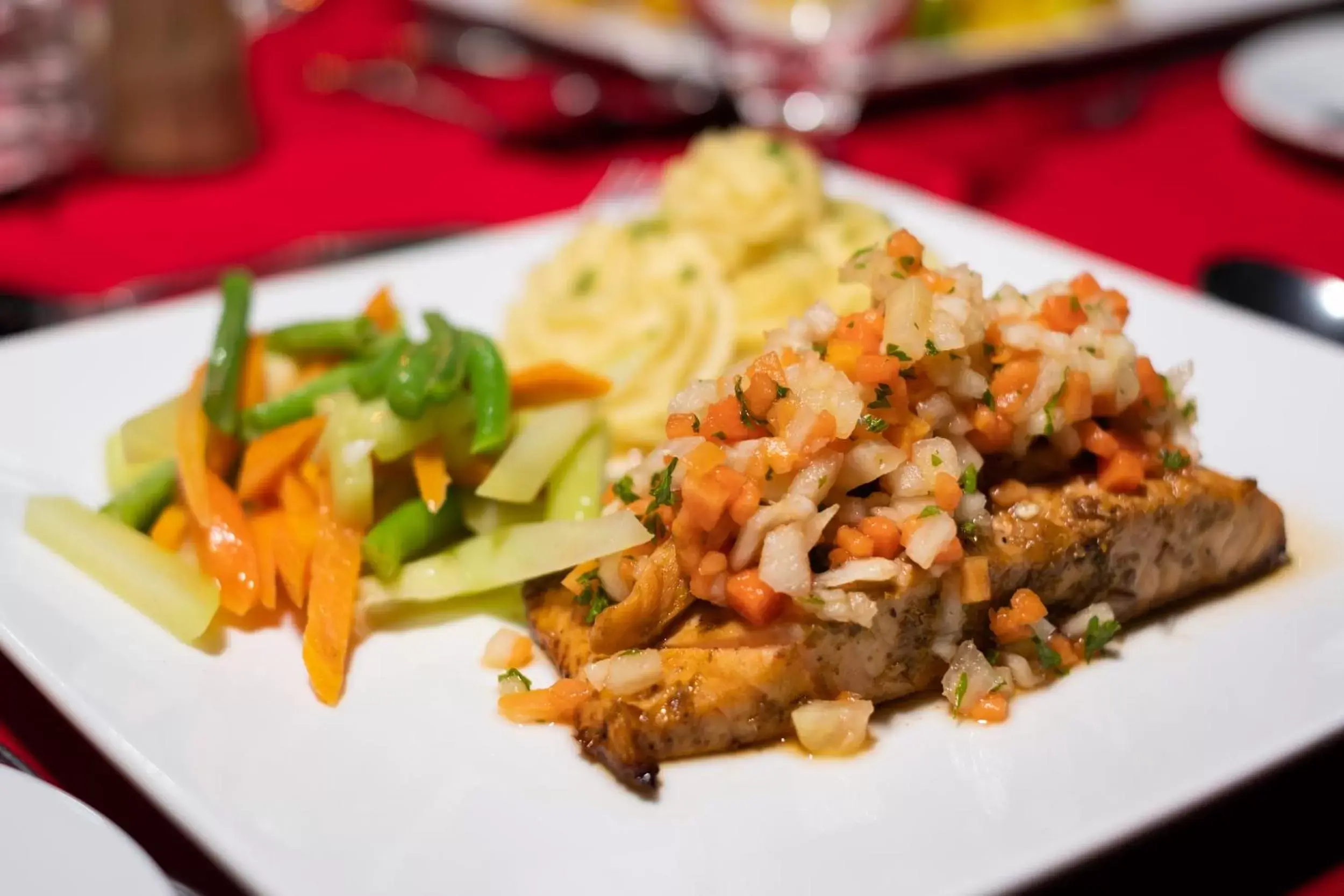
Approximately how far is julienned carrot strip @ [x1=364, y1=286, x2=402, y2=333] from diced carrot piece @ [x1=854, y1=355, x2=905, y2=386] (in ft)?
6.38

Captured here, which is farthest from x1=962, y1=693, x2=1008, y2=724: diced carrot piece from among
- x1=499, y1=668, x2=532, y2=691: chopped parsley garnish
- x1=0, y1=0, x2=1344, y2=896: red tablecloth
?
x1=0, y1=0, x2=1344, y2=896: red tablecloth

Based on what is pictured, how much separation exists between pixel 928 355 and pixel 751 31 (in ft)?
15.0

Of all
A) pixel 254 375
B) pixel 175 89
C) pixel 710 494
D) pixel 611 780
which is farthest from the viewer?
pixel 175 89

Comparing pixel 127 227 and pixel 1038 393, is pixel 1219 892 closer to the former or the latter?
pixel 1038 393

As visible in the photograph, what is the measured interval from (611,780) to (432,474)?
4.05 feet

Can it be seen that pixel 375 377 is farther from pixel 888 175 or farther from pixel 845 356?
pixel 888 175

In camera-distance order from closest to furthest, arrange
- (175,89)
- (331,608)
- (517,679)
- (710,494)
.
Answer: (710,494), (517,679), (331,608), (175,89)

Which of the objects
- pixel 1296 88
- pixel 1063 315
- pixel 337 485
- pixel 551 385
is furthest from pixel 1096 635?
pixel 1296 88

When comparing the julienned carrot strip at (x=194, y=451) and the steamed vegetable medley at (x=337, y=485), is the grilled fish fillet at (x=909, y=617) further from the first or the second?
the julienned carrot strip at (x=194, y=451)

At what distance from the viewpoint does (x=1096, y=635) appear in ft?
10.5

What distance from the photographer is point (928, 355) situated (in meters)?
3.14

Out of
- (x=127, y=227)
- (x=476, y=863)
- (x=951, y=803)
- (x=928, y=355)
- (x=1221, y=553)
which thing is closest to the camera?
(x=476, y=863)

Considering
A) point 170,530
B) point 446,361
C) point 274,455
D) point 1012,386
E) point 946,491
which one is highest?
point 1012,386

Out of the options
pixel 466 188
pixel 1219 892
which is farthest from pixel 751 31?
pixel 1219 892
